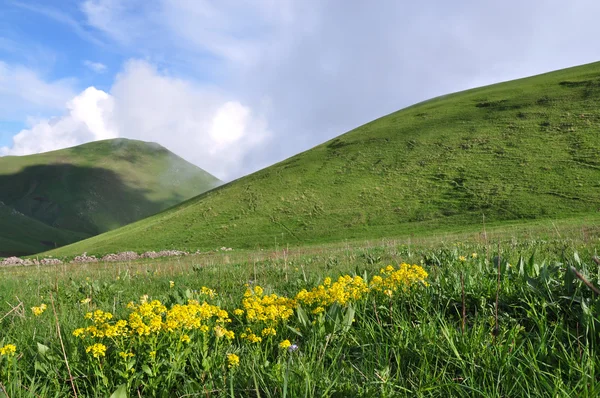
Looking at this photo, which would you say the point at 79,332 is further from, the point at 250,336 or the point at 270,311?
the point at 270,311

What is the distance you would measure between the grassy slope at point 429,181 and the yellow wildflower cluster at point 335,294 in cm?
4085

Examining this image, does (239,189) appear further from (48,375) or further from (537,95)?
(48,375)

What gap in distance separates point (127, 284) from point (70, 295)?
1.89m

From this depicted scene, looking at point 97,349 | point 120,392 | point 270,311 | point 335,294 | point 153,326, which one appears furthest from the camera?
point 335,294

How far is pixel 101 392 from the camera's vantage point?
3.34 meters

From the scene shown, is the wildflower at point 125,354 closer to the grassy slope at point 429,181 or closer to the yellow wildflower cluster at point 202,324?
the yellow wildflower cluster at point 202,324

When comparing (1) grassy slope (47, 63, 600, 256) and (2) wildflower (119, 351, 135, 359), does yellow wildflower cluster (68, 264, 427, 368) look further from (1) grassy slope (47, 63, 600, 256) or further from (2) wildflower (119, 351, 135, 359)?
(1) grassy slope (47, 63, 600, 256)

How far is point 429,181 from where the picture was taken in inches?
2288

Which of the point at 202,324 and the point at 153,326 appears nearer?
the point at 153,326

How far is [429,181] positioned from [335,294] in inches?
2255

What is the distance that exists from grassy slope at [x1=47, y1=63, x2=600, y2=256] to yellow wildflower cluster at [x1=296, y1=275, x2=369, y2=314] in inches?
1608

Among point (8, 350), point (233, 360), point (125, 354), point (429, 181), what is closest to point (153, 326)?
point (125, 354)

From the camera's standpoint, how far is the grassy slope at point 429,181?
47219 millimetres

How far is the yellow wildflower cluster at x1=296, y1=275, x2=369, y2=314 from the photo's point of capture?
426cm
